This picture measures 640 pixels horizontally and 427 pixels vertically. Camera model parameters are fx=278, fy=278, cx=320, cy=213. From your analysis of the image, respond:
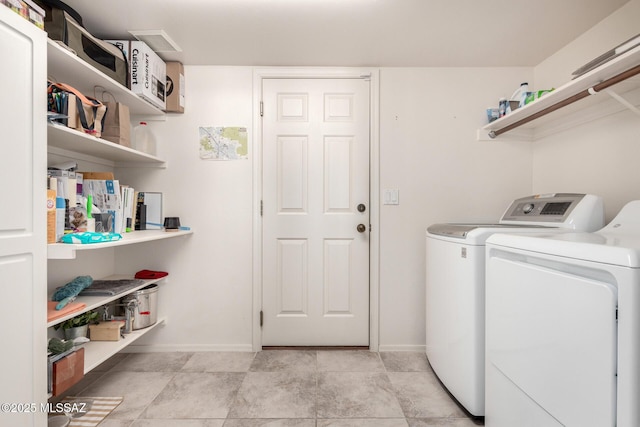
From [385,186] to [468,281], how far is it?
932 millimetres

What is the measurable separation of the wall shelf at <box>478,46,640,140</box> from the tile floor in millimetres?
1701

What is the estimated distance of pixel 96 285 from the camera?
5.54 ft

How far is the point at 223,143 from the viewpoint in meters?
2.07

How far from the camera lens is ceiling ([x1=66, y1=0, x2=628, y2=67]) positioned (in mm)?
1471

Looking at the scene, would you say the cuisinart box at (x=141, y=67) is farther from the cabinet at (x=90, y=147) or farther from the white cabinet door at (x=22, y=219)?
the white cabinet door at (x=22, y=219)

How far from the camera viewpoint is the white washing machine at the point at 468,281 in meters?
1.33

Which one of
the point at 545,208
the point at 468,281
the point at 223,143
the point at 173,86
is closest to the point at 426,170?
the point at 545,208

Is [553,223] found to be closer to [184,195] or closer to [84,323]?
[184,195]

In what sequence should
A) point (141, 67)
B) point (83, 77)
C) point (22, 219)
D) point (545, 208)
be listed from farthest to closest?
point (141, 67)
point (545, 208)
point (83, 77)
point (22, 219)

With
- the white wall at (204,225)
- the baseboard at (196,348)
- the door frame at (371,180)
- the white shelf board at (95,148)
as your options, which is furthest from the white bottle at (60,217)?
the baseboard at (196,348)

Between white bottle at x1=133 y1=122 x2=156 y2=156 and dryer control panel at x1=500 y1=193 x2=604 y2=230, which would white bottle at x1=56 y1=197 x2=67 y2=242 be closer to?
white bottle at x1=133 y1=122 x2=156 y2=156

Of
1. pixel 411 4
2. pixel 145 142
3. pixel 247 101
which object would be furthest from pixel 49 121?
pixel 411 4

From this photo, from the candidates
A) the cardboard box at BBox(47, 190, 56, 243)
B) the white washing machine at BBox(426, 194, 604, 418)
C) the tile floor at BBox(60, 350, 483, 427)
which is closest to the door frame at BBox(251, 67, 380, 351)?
the tile floor at BBox(60, 350, 483, 427)

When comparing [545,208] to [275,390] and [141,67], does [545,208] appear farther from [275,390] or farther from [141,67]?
[141,67]
